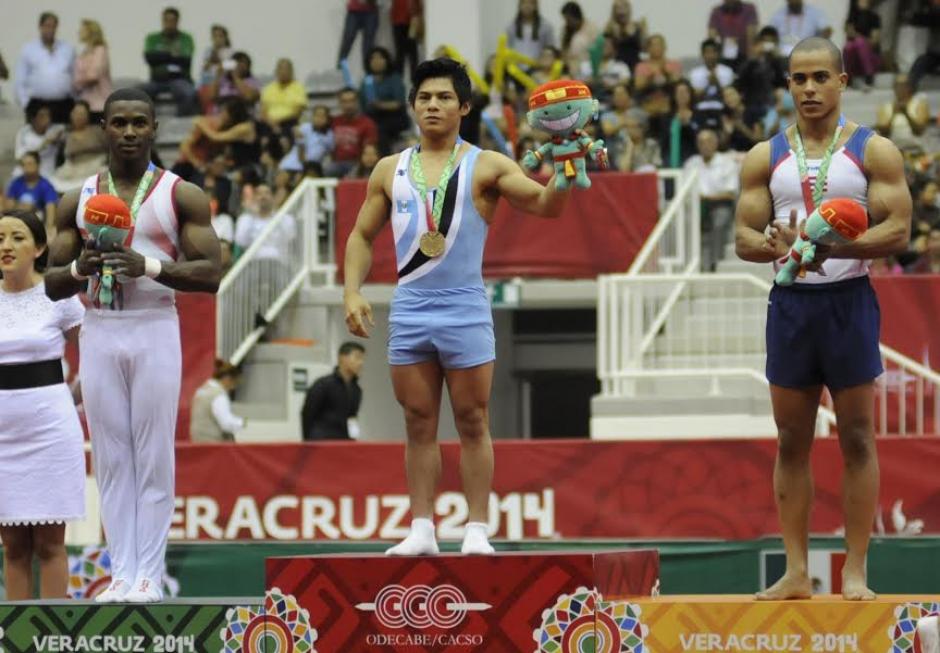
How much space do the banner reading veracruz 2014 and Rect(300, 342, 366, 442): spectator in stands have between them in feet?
7.10

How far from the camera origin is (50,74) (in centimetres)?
2341

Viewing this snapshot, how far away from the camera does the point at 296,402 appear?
65.8 feet

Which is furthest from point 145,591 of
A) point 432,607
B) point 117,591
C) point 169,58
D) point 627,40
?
point 169,58

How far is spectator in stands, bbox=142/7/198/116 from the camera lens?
24047 mm

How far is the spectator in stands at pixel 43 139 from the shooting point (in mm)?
22750

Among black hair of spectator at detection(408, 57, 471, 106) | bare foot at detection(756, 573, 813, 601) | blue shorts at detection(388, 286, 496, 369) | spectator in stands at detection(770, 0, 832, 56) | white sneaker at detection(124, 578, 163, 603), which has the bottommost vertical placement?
white sneaker at detection(124, 578, 163, 603)

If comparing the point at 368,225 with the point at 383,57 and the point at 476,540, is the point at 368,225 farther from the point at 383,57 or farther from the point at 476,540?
the point at 383,57

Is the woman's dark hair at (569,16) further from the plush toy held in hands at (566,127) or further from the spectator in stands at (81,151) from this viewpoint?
the plush toy held in hands at (566,127)

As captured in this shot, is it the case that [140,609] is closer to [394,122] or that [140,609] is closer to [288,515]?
[288,515]

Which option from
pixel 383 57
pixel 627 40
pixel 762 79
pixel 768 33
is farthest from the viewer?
pixel 627 40

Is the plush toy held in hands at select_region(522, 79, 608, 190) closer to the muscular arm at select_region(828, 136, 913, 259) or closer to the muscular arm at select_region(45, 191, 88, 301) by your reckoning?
the muscular arm at select_region(828, 136, 913, 259)

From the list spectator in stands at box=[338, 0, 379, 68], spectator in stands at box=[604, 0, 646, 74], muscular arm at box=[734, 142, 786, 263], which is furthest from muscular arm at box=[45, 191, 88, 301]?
spectator in stands at box=[338, 0, 379, 68]

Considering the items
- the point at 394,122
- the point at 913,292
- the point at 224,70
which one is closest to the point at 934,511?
the point at 913,292

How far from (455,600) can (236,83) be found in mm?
15871
